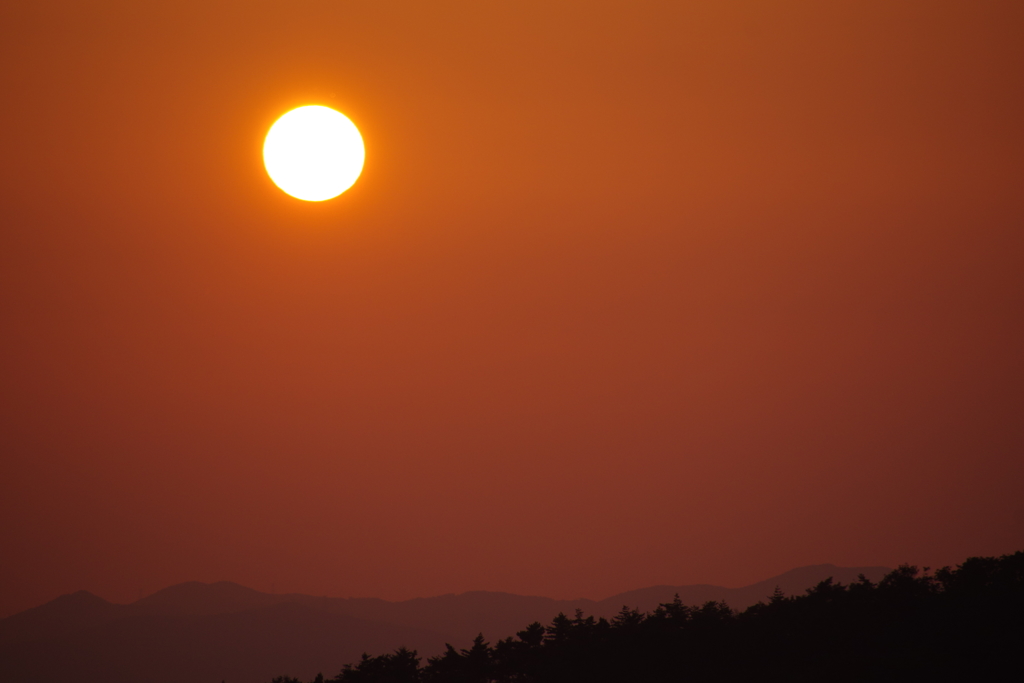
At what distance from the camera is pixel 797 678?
42.4 metres

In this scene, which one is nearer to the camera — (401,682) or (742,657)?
(742,657)

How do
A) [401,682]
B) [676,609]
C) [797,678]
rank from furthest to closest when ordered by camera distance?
[676,609] < [401,682] < [797,678]

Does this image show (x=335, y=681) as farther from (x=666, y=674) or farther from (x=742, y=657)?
(x=742, y=657)

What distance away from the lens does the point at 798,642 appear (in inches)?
1834

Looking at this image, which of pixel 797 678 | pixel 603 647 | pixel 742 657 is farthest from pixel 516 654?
pixel 797 678

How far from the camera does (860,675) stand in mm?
40250

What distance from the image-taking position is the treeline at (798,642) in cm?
4119

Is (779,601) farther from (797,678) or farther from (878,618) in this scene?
(797,678)

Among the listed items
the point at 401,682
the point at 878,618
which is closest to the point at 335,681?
the point at 401,682

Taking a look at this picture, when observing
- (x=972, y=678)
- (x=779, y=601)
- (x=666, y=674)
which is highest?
(x=779, y=601)

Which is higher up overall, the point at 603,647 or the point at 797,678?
the point at 603,647

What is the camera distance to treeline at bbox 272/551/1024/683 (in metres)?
41.2

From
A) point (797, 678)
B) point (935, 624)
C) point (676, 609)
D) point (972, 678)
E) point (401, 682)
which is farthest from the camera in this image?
point (676, 609)

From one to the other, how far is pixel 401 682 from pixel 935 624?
34.8m
